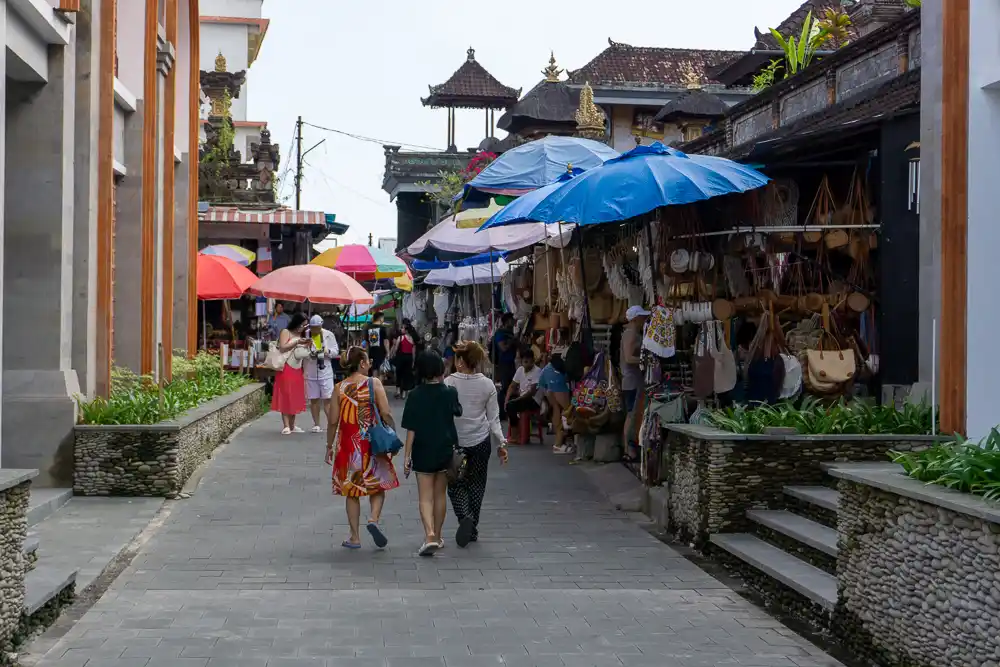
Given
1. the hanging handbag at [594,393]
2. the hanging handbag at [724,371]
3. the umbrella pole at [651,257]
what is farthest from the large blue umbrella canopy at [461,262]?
the hanging handbag at [724,371]

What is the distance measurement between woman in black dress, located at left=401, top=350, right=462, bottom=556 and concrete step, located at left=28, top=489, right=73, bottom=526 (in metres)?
3.19

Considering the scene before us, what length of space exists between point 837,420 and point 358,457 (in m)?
3.95

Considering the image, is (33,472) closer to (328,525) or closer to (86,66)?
(328,525)

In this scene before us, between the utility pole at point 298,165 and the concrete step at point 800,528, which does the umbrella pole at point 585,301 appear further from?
the utility pole at point 298,165

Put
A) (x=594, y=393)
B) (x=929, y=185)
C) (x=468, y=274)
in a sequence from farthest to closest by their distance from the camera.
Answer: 1. (x=468, y=274)
2. (x=594, y=393)
3. (x=929, y=185)

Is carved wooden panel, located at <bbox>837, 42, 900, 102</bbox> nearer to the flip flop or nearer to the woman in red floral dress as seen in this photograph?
the woman in red floral dress

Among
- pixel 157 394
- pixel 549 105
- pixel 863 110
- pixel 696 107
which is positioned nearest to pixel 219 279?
pixel 157 394

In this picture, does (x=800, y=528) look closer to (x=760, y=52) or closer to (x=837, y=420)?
(x=837, y=420)

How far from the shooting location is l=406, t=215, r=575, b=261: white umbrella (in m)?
17.5

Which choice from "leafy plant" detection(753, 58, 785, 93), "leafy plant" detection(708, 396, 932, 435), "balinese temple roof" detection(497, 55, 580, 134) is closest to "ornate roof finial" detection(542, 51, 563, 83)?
"balinese temple roof" detection(497, 55, 580, 134)

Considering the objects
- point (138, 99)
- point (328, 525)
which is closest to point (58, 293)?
point (328, 525)

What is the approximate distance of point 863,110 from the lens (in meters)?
14.0

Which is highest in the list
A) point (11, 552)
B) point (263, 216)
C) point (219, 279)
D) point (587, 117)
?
point (587, 117)

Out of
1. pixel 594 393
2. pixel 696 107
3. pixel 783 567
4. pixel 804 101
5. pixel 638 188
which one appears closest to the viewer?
pixel 783 567
